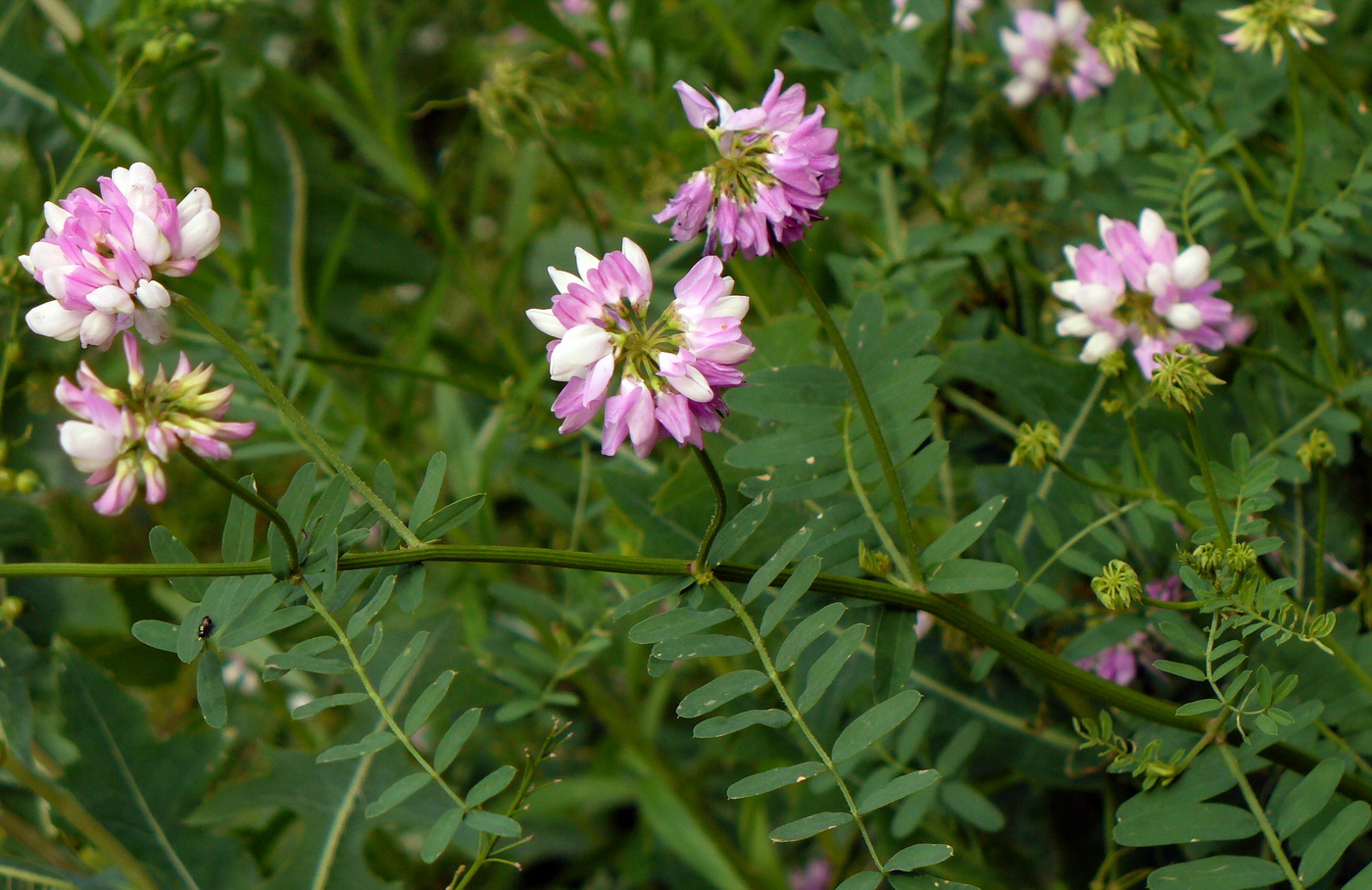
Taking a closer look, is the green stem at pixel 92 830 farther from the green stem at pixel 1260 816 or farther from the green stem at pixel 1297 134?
the green stem at pixel 1297 134

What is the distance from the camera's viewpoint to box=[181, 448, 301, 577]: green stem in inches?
18.4

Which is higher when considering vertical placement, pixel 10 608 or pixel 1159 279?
pixel 1159 279

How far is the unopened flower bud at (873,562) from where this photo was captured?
21.6 inches

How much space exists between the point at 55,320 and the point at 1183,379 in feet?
1.83

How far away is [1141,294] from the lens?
0.66 metres

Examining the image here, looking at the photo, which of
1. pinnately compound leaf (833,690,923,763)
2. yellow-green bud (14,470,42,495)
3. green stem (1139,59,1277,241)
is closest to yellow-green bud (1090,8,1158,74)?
green stem (1139,59,1277,241)

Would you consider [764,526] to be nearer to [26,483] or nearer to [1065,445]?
[1065,445]

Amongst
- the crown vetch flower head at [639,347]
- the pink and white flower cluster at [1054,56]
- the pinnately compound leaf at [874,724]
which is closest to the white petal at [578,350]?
the crown vetch flower head at [639,347]

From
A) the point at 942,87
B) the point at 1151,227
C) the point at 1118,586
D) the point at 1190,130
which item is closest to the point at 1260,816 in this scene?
the point at 1118,586

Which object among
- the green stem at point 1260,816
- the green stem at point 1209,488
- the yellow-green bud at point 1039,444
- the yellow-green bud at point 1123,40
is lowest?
A: the green stem at point 1260,816

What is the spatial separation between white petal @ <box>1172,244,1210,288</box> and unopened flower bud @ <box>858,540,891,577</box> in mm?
268

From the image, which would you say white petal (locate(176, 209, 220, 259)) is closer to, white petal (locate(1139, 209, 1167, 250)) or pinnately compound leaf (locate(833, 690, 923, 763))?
pinnately compound leaf (locate(833, 690, 923, 763))

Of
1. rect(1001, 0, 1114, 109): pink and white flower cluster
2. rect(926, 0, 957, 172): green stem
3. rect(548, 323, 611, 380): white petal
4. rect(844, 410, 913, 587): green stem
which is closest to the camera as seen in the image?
rect(548, 323, 611, 380): white petal

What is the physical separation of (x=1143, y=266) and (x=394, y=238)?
2.94 ft
